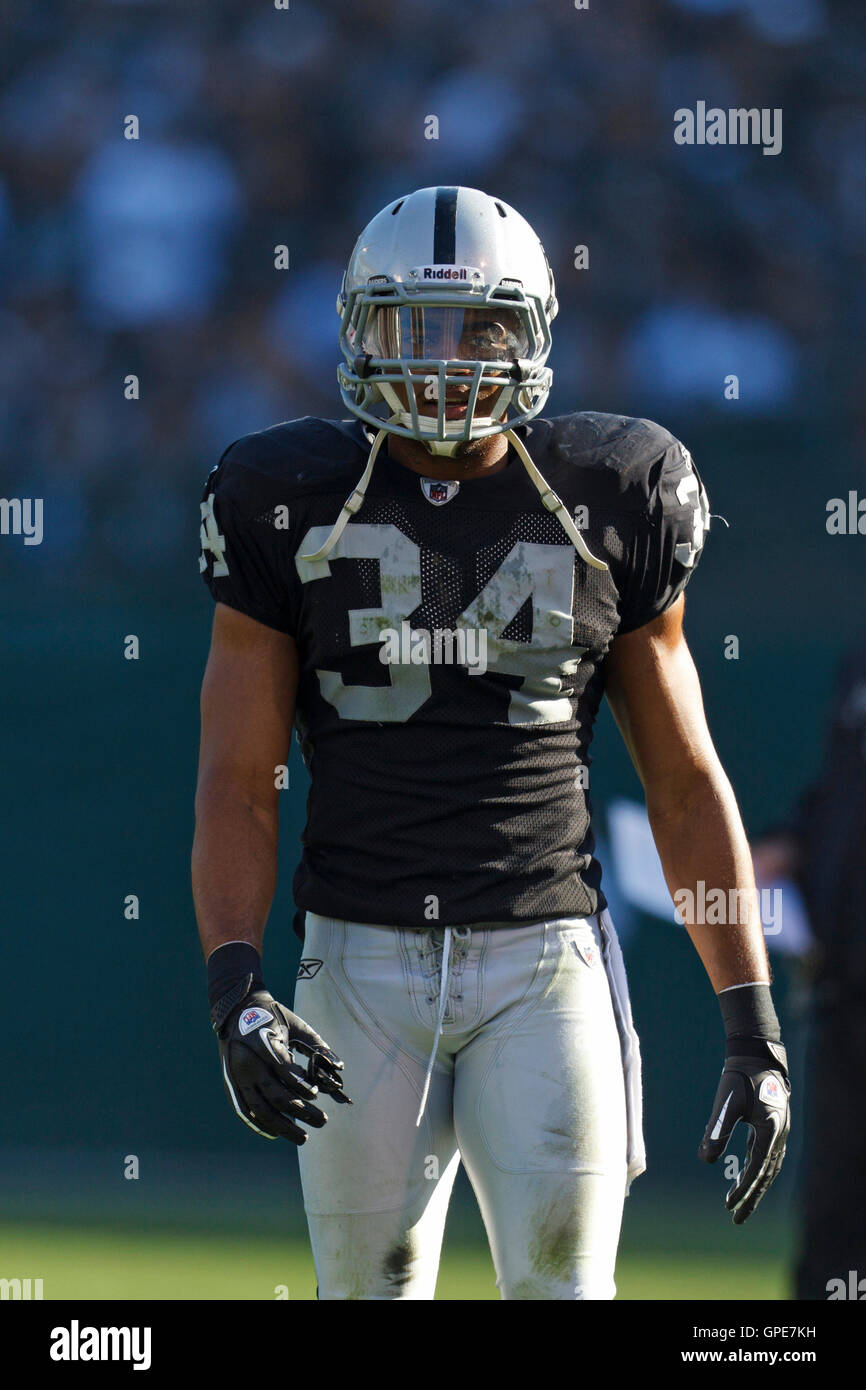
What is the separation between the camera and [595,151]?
4.33 m

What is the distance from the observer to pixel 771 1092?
5.31 ft

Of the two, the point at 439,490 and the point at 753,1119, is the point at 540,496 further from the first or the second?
the point at 753,1119

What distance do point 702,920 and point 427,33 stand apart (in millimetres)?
3397

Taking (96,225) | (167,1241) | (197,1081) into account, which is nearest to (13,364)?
(96,225)

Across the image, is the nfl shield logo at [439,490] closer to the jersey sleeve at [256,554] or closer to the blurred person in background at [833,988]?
the jersey sleeve at [256,554]

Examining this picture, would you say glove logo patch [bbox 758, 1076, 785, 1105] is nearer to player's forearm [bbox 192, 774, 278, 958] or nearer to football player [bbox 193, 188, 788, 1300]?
football player [bbox 193, 188, 788, 1300]

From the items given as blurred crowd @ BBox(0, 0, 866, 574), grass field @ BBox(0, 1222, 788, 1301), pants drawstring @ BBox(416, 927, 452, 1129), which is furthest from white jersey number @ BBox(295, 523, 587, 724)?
blurred crowd @ BBox(0, 0, 866, 574)

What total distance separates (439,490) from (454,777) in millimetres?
288

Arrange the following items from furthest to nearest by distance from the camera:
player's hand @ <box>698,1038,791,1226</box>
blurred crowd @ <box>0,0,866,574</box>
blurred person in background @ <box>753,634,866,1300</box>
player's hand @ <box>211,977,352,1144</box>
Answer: blurred crowd @ <box>0,0,866,574</box> → blurred person in background @ <box>753,634,866,1300</box> → player's hand @ <box>698,1038,791,1226</box> → player's hand @ <box>211,977,352,1144</box>

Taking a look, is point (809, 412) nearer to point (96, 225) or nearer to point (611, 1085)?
point (96, 225)

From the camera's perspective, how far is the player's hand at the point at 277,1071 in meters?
1.49

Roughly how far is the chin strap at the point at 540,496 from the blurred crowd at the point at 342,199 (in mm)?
2231

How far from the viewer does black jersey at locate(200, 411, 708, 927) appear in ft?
5.26

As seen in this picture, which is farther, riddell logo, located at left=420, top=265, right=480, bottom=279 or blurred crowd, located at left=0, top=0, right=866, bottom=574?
blurred crowd, located at left=0, top=0, right=866, bottom=574
